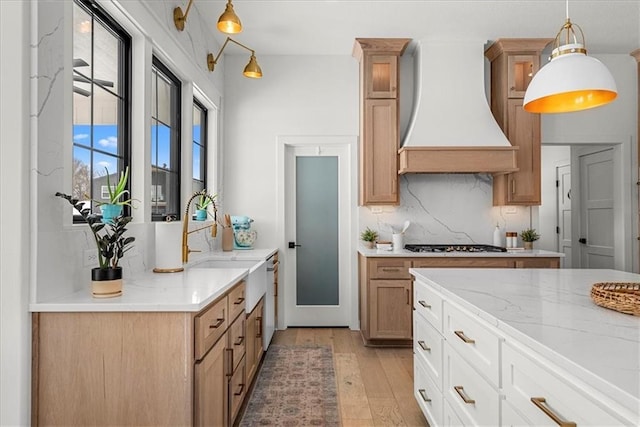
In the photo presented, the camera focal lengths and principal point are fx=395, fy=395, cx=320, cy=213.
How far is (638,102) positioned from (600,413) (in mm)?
4855

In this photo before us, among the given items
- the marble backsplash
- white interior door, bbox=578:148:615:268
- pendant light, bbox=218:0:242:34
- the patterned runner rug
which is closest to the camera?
the patterned runner rug

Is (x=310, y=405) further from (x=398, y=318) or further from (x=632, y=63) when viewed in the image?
(x=632, y=63)

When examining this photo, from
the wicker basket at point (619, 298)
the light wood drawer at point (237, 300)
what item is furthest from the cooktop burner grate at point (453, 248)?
the wicker basket at point (619, 298)

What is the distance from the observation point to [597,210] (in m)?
4.91

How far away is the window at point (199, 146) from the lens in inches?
151

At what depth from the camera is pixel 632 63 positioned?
14.5ft

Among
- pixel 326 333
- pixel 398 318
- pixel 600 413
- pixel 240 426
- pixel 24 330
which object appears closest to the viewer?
pixel 600 413

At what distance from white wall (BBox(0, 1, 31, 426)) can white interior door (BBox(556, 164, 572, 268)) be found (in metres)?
6.10

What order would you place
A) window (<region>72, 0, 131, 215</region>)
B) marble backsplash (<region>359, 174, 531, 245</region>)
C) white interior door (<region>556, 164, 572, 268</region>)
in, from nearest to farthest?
1. window (<region>72, 0, 131, 215</region>)
2. marble backsplash (<region>359, 174, 531, 245</region>)
3. white interior door (<region>556, 164, 572, 268</region>)

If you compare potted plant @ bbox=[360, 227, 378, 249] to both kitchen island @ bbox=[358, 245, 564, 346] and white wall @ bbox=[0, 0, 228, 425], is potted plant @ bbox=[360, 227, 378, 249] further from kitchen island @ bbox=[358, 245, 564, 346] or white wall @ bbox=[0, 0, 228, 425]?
white wall @ bbox=[0, 0, 228, 425]

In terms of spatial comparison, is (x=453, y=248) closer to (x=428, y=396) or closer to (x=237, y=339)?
(x=428, y=396)

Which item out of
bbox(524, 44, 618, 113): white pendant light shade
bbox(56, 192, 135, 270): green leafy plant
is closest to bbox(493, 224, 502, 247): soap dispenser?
bbox(524, 44, 618, 113): white pendant light shade

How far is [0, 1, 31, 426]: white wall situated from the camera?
1.40 meters

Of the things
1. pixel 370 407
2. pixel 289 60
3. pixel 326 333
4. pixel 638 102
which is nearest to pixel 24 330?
pixel 370 407
